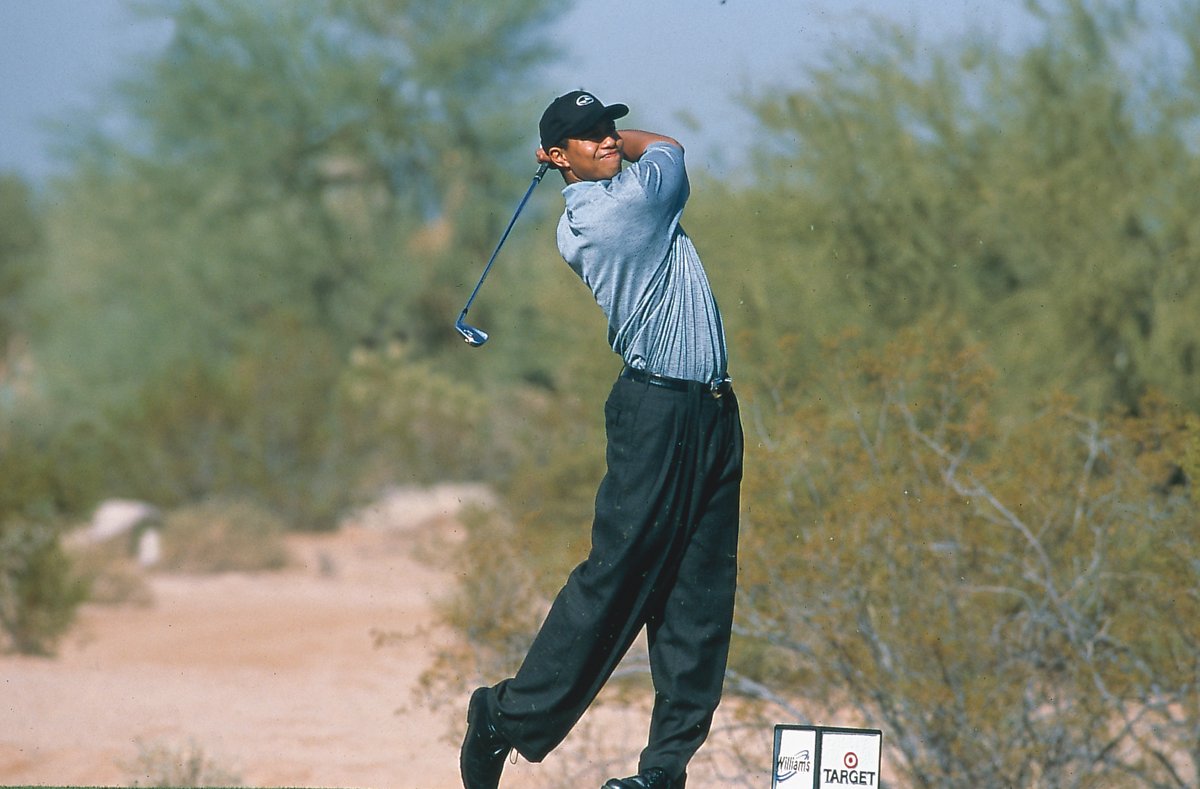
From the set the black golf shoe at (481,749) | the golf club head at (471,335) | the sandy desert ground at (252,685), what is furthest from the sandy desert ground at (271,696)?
the golf club head at (471,335)

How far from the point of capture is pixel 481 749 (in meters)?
4.79

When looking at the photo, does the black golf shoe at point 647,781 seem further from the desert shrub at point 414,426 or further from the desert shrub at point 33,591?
the desert shrub at point 414,426

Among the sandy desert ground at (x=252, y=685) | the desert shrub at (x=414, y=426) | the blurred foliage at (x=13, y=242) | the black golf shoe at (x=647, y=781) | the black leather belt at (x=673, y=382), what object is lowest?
the black golf shoe at (x=647, y=781)

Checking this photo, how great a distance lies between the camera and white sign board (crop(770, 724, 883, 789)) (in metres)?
4.54

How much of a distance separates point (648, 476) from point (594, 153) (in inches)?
34.9

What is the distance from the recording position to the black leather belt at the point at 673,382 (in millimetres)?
4500

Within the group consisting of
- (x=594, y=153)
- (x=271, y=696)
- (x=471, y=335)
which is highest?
(x=271, y=696)

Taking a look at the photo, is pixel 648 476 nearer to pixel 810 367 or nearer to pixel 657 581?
pixel 657 581

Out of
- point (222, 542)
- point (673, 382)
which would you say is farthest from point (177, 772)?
point (222, 542)

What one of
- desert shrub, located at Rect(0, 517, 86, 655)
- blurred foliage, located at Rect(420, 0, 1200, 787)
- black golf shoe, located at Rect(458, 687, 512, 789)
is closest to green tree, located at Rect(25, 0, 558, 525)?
desert shrub, located at Rect(0, 517, 86, 655)

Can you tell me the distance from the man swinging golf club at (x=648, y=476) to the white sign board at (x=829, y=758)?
25 cm

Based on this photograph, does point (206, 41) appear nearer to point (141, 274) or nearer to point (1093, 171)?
point (141, 274)

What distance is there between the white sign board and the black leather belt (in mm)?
911

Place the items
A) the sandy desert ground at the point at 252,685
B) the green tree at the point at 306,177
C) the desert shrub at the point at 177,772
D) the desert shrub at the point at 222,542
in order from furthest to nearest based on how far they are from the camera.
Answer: the green tree at the point at 306,177 → the desert shrub at the point at 222,542 → the sandy desert ground at the point at 252,685 → the desert shrub at the point at 177,772
